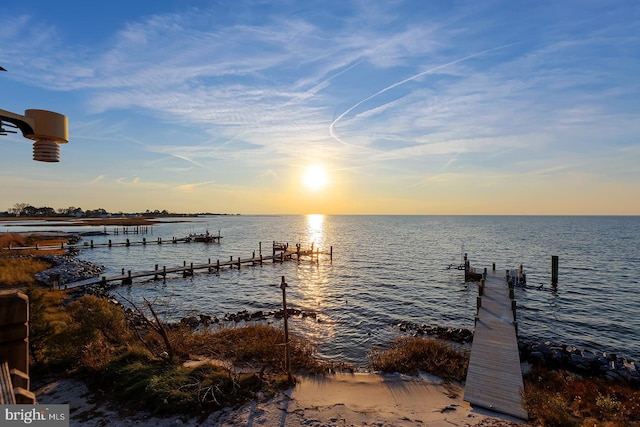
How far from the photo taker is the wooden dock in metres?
11.5

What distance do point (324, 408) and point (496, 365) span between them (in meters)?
7.78

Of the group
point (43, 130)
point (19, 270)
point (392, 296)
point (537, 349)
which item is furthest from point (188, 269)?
point (43, 130)

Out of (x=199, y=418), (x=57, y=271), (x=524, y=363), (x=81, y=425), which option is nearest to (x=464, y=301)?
(x=524, y=363)

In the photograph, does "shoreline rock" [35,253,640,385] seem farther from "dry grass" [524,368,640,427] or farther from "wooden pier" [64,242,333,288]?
"wooden pier" [64,242,333,288]

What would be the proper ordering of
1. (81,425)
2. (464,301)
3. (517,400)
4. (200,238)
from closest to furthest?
1. (81,425)
2. (517,400)
3. (464,301)
4. (200,238)

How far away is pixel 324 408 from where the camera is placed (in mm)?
10797

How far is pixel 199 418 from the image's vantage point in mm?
9531

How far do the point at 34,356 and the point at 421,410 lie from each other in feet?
45.1

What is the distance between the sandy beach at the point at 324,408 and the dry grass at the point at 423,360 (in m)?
1.52

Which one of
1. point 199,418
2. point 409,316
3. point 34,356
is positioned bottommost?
point 409,316

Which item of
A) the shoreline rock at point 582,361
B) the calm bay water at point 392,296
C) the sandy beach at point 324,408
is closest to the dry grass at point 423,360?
the sandy beach at point 324,408

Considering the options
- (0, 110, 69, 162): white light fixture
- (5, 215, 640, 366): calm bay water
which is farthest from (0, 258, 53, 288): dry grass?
(0, 110, 69, 162): white light fixture

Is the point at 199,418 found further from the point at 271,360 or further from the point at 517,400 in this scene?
the point at 517,400

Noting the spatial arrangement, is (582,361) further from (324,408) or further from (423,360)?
(324,408)
